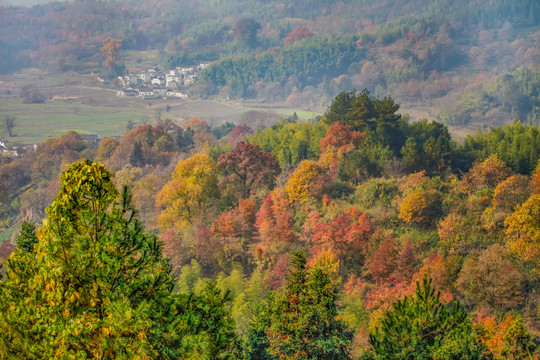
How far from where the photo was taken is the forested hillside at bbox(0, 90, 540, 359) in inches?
274

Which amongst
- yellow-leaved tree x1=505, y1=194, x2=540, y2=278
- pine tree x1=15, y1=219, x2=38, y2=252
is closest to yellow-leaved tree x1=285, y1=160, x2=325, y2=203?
yellow-leaved tree x1=505, y1=194, x2=540, y2=278

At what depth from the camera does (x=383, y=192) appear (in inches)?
1479

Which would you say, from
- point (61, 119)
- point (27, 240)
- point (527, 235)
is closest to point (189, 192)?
point (527, 235)

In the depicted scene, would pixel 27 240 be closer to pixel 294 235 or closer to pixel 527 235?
pixel 294 235

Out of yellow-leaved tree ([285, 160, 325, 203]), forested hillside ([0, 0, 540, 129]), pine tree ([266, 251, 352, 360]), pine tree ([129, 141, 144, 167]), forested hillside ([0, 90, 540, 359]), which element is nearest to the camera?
forested hillside ([0, 90, 540, 359])

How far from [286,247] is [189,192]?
43.1ft

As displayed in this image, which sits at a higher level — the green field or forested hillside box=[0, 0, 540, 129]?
forested hillside box=[0, 0, 540, 129]

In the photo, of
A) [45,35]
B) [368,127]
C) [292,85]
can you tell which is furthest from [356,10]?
[368,127]

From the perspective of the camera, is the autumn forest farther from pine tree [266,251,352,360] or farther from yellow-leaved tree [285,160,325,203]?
yellow-leaved tree [285,160,325,203]

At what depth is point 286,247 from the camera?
35625 mm

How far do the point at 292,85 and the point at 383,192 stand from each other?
115 meters

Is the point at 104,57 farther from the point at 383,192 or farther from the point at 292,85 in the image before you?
the point at 383,192

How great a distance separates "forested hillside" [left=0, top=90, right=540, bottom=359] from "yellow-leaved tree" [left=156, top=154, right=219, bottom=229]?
0.15 m

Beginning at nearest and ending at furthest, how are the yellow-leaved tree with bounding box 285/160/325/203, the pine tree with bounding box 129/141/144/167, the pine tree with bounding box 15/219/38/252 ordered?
the pine tree with bounding box 15/219/38/252 → the yellow-leaved tree with bounding box 285/160/325/203 → the pine tree with bounding box 129/141/144/167
